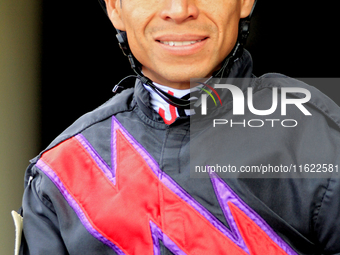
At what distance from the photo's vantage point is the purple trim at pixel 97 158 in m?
1.15

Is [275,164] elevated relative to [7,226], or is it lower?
elevated

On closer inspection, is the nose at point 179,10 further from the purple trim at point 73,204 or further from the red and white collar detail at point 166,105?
the purple trim at point 73,204

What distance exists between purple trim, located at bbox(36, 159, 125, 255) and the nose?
1.58 ft

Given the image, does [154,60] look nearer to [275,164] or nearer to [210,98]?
[210,98]

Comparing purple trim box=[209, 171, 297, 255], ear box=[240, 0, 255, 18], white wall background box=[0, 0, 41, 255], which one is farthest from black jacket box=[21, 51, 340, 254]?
white wall background box=[0, 0, 41, 255]

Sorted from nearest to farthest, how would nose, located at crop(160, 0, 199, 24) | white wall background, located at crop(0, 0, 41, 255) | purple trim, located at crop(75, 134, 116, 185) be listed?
1. nose, located at crop(160, 0, 199, 24)
2. purple trim, located at crop(75, 134, 116, 185)
3. white wall background, located at crop(0, 0, 41, 255)

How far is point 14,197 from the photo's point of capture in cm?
179

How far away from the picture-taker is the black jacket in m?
1.05

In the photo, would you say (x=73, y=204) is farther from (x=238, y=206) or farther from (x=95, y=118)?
(x=238, y=206)

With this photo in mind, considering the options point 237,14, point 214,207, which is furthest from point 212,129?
point 237,14

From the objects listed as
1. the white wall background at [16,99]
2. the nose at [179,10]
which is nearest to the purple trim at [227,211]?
the nose at [179,10]

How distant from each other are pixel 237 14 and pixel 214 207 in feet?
1.57

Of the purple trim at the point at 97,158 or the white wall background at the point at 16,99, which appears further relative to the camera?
the white wall background at the point at 16,99

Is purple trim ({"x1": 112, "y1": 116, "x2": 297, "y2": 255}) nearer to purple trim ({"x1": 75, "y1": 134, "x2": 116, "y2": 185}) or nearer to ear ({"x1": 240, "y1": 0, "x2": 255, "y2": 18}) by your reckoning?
purple trim ({"x1": 75, "y1": 134, "x2": 116, "y2": 185})
